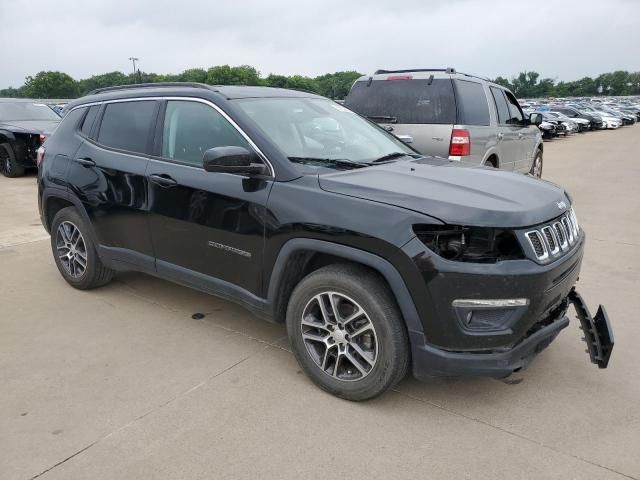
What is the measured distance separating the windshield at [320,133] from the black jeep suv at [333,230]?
0.05 ft

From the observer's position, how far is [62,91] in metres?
96.2

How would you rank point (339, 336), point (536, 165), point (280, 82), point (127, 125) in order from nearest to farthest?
point (339, 336), point (127, 125), point (536, 165), point (280, 82)

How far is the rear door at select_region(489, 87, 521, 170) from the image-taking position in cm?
761

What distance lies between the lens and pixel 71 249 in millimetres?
4730

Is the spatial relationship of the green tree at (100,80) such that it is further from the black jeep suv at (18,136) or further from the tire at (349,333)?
the tire at (349,333)

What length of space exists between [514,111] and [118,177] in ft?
22.0

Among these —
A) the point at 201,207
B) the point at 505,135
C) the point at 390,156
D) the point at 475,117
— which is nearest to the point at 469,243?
the point at 390,156

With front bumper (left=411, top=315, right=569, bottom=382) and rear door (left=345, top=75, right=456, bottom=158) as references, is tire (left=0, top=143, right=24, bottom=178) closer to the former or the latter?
rear door (left=345, top=75, right=456, bottom=158)

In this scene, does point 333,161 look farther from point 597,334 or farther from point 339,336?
point 597,334

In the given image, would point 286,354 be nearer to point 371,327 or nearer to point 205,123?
point 371,327

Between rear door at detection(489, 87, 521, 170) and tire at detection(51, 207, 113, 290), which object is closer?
tire at detection(51, 207, 113, 290)

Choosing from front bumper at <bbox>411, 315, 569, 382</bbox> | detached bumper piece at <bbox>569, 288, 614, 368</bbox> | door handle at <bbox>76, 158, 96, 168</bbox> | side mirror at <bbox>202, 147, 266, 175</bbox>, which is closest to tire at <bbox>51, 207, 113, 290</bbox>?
door handle at <bbox>76, 158, 96, 168</bbox>

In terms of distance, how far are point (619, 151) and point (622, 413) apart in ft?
63.5

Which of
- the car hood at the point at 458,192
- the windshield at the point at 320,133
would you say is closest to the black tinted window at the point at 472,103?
the windshield at the point at 320,133
